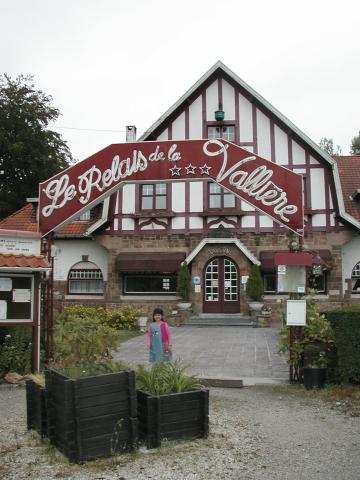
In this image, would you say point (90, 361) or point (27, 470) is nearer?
point (27, 470)

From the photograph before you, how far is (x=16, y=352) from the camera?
9.40 meters

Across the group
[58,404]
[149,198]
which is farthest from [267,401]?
[149,198]

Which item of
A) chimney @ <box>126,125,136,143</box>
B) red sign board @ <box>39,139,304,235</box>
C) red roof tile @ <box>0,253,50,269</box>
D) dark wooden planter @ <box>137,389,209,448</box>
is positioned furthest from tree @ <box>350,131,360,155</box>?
dark wooden planter @ <box>137,389,209,448</box>

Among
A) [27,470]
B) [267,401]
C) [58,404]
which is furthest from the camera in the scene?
[267,401]

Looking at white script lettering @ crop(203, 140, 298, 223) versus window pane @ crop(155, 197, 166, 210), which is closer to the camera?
white script lettering @ crop(203, 140, 298, 223)

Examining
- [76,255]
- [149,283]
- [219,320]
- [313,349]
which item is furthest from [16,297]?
[76,255]

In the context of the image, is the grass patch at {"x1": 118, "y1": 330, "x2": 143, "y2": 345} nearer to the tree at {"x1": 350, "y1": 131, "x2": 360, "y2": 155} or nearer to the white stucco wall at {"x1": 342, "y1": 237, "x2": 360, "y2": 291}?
the white stucco wall at {"x1": 342, "y1": 237, "x2": 360, "y2": 291}

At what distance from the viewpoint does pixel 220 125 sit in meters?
22.7

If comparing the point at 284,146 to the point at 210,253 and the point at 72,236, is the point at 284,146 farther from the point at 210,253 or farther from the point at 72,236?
the point at 72,236

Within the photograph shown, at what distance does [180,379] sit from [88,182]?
5.36 metres

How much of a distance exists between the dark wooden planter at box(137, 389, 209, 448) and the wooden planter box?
7.7 inches

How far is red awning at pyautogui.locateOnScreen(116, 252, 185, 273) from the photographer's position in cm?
2216

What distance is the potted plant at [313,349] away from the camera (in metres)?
8.67

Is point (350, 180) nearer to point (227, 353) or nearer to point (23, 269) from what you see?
point (227, 353)
